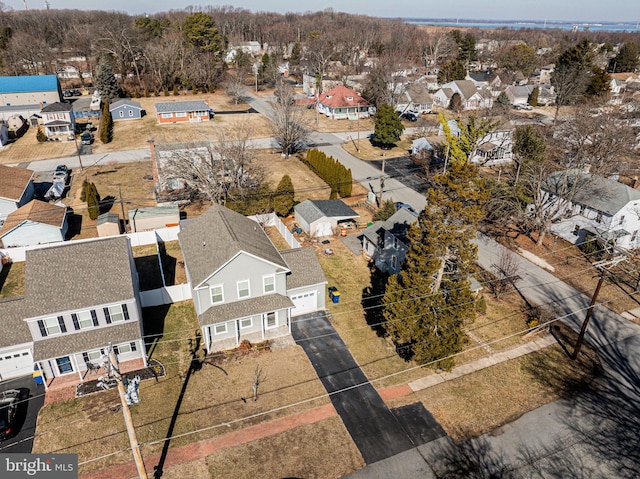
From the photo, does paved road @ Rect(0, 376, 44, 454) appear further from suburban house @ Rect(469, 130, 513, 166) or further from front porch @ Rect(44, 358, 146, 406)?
suburban house @ Rect(469, 130, 513, 166)

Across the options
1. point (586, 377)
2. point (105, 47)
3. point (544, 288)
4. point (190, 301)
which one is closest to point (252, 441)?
point (190, 301)

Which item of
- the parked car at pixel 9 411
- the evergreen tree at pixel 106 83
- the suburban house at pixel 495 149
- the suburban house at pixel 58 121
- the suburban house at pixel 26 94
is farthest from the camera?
the evergreen tree at pixel 106 83

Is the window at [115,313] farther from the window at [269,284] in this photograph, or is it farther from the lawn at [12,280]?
the lawn at [12,280]

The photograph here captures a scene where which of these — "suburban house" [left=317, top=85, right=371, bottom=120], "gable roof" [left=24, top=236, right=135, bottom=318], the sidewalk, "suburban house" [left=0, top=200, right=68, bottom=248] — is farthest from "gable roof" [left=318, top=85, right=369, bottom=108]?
the sidewalk

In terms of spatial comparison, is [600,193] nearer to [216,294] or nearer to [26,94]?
[216,294]

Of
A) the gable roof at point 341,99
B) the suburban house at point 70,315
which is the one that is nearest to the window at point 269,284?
the suburban house at point 70,315
